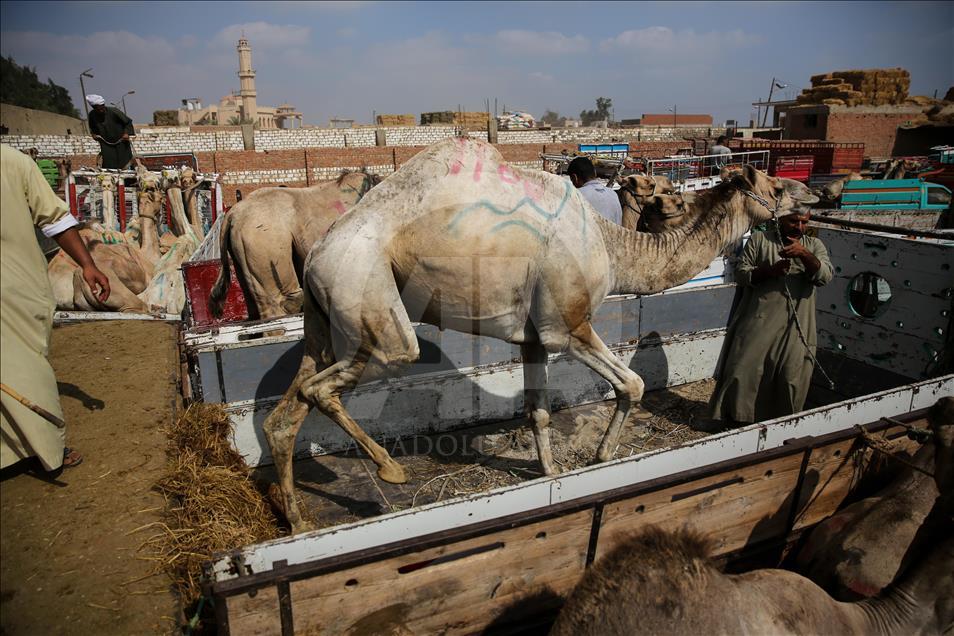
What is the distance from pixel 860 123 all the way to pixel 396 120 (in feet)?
86.1

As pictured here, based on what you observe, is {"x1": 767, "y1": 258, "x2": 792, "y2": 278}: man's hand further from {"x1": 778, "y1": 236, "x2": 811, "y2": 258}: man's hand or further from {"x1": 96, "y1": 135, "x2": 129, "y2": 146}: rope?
{"x1": 96, "y1": 135, "x2": 129, "y2": 146}: rope

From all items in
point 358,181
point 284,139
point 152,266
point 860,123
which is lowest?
point 152,266

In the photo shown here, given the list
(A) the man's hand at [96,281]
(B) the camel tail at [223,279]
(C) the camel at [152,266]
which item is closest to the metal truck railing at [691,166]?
(C) the camel at [152,266]

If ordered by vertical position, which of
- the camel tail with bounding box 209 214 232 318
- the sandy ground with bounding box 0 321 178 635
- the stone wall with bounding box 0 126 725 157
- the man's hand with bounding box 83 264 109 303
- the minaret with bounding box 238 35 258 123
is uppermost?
the minaret with bounding box 238 35 258 123

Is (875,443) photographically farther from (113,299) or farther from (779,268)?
(113,299)

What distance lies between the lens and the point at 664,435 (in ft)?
18.8

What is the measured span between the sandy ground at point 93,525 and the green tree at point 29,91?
194 ft

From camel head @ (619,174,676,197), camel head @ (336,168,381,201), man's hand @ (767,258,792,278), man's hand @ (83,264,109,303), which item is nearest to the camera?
man's hand @ (83,264,109,303)

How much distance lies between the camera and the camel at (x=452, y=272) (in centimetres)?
383

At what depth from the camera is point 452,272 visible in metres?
3.87

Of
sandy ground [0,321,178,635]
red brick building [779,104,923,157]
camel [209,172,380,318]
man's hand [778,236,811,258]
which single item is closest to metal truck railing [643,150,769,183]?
camel [209,172,380,318]

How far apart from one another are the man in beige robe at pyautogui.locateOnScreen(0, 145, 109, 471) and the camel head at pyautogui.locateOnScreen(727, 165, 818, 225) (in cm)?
438

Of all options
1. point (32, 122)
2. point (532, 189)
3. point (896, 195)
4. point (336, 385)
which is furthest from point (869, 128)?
point (32, 122)

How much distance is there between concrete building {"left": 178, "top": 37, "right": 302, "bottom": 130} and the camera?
5500 cm
